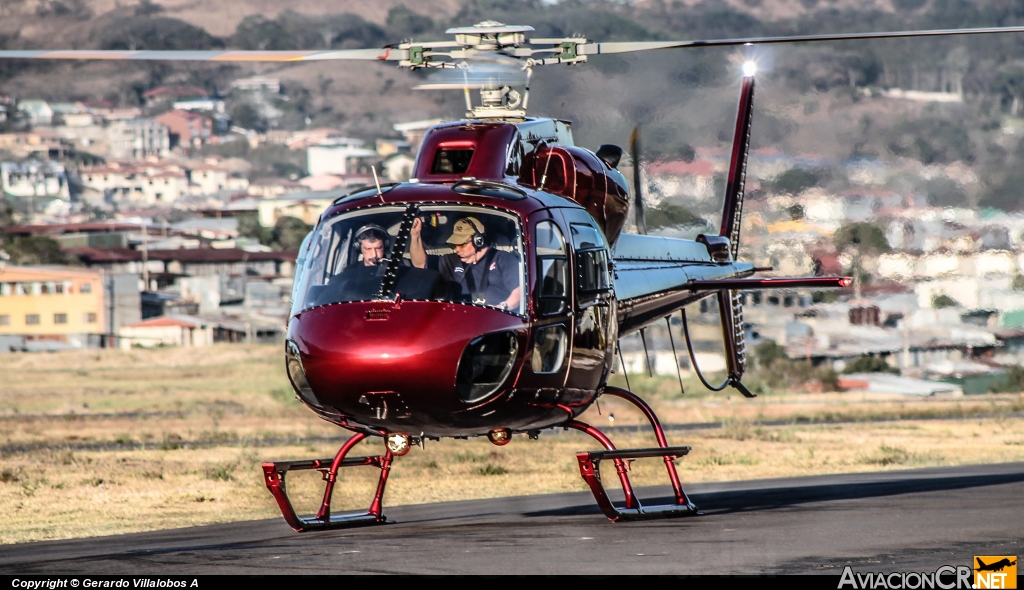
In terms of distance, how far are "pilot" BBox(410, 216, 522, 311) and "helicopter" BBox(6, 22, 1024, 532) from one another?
1cm

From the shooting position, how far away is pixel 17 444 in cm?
3122

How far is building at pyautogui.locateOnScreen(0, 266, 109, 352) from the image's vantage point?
261ft

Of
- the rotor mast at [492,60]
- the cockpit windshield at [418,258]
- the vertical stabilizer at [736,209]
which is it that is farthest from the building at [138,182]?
the cockpit windshield at [418,258]

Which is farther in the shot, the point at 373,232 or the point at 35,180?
the point at 35,180

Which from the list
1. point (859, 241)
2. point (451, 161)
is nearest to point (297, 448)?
→ point (859, 241)

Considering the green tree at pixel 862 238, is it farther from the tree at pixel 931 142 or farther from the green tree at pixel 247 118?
the green tree at pixel 247 118

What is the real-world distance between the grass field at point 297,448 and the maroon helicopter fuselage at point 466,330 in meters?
5.24

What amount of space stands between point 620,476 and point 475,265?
2834 millimetres

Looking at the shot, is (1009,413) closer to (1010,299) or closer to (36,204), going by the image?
(1010,299)

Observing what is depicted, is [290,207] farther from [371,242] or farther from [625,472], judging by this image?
[371,242]

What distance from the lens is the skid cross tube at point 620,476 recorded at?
38.7 feet

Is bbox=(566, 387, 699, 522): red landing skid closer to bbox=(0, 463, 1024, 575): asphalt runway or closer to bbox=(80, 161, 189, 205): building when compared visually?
bbox=(0, 463, 1024, 575): asphalt runway

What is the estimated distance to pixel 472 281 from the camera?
10859 millimetres

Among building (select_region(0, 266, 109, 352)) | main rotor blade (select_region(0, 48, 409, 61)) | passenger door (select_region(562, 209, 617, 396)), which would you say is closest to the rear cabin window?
main rotor blade (select_region(0, 48, 409, 61))
